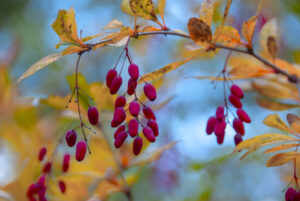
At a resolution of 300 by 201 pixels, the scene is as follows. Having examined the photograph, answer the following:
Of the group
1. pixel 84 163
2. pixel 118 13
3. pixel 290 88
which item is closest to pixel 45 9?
pixel 118 13

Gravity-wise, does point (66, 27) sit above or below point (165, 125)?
above

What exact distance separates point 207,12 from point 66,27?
0.97ft

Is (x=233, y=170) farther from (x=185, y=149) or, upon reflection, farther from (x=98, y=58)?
(x=98, y=58)

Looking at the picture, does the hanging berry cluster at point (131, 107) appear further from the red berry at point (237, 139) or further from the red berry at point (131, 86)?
the red berry at point (237, 139)

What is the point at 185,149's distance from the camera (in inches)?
76.8

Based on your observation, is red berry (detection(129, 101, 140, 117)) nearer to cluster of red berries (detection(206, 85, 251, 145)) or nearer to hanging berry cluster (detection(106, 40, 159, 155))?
hanging berry cluster (detection(106, 40, 159, 155))

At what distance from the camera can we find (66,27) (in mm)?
672

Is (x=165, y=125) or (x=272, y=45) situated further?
(x=165, y=125)

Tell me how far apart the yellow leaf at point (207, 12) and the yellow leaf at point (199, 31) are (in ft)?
0.14

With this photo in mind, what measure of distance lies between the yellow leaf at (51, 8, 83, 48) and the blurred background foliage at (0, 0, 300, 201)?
151 millimetres

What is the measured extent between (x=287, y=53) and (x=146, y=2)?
1.39m

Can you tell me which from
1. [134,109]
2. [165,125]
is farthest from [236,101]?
[165,125]

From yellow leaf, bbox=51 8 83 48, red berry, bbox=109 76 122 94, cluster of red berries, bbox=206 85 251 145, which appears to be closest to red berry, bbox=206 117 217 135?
cluster of red berries, bbox=206 85 251 145

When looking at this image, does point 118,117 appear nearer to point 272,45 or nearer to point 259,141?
point 259,141
